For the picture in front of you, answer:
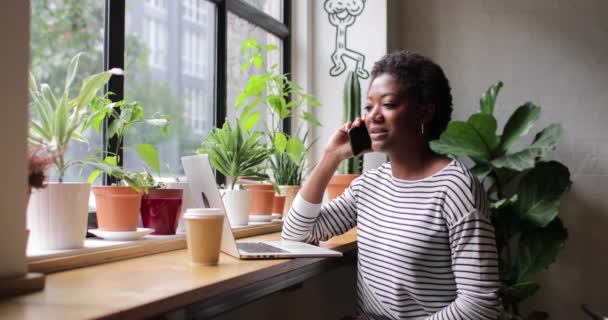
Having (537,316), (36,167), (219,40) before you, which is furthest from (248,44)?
(537,316)

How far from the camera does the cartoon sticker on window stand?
3088mm

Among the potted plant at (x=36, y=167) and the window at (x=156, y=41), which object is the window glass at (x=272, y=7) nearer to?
the window at (x=156, y=41)

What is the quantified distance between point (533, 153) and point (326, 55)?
4.12 ft

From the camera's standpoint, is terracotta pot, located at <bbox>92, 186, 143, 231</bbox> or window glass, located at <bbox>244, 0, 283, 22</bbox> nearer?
terracotta pot, located at <bbox>92, 186, 143, 231</bbox>

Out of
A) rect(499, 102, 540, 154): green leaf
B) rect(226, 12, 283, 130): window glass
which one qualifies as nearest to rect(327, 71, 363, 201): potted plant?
rect(226, 12, 283, 130): window glass

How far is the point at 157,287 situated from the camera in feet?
3.77

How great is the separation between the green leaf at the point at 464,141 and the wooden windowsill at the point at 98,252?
1.05 m

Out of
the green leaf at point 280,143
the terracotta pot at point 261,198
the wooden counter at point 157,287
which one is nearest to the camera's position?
the wooden counter at point 157,287

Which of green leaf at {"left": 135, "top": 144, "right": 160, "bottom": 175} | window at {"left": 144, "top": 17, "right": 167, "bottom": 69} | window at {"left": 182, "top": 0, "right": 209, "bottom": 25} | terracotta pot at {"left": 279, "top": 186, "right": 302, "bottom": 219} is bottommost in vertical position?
terracotta pot at {"left": 279, "top": 186, "right": 302, "bottom": 219}

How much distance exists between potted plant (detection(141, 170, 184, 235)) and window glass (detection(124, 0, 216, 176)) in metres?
0.27

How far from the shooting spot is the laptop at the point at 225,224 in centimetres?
152

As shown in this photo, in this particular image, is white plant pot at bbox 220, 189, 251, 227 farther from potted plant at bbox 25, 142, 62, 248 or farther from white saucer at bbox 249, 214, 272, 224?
potted plant at bbox 25, 142, 62, 248

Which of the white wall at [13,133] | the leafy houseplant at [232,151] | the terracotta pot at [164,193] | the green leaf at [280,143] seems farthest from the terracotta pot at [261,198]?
the white wall at [13,133]

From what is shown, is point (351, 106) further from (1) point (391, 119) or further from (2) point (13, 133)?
(2) point (13, 133)
